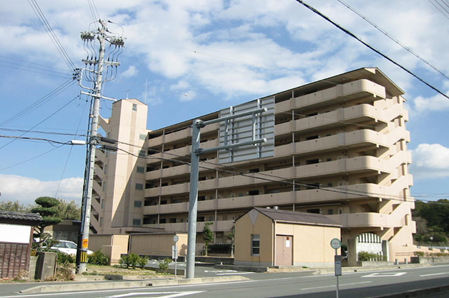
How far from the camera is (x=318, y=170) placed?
41.7 metres

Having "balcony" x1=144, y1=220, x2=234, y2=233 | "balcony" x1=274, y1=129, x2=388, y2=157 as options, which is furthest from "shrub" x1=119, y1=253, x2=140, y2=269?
"balcony" x1=144, y1=220, x2=234, y2=233

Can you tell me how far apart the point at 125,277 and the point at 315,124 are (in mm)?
28524

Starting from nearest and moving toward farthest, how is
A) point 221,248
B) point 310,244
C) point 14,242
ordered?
point 14,242 → point 310,244 → point 221,248

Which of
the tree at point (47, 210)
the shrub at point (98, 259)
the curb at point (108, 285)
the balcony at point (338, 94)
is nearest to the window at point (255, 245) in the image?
the curb at point (108, 285)

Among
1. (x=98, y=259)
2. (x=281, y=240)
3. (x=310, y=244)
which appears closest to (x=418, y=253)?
(x=310, y=244)

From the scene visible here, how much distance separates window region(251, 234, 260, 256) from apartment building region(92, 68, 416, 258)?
8050 millimetres

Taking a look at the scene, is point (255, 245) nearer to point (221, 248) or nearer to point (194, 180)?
A: point (194, 180)

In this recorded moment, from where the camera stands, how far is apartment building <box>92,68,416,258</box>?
39844mm

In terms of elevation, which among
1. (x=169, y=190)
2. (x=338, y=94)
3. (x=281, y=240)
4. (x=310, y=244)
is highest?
(x=338, y=94)

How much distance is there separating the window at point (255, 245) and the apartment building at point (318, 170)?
8.05m

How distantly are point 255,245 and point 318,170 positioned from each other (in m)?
14.8

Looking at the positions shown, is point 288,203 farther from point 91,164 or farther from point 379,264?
point 91,164

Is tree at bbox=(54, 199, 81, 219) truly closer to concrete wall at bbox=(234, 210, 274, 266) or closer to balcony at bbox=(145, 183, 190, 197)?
balcony at bbox=(145, 183, 190, 197)

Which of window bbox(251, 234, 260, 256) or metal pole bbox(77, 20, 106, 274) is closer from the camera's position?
metal pole bbox(77, 20, 106, 274)
